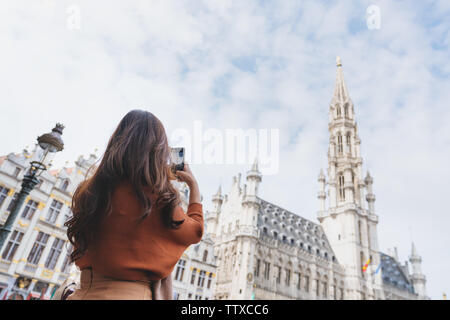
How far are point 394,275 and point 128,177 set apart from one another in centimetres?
7522

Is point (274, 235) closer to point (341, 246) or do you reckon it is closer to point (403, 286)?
point (341, 246)

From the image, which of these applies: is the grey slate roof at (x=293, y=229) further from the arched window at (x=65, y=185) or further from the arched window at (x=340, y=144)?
the arched window at (x=65, y=185)

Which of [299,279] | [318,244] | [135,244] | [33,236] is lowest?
[135,244]

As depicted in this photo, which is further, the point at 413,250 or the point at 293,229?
the point at 413,250

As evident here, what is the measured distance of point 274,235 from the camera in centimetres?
4372

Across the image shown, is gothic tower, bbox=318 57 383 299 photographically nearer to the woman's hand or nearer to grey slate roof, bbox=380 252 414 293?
grey slate roof, bbox=380 252 414 293

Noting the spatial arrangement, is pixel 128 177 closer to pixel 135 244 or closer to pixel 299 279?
pixel 135 244

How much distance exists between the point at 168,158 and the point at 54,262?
22.5 m

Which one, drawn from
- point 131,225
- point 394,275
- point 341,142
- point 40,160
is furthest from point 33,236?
point 394,275

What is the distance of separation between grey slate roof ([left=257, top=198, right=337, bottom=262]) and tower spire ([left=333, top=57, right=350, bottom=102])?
111ft

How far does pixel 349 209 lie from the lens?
2088 inches

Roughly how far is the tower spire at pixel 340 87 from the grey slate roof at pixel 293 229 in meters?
33.8

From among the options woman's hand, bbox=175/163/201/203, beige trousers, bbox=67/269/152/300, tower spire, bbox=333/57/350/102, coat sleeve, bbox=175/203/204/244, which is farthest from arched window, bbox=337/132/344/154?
beige trousers, bbox=67/269/152/300

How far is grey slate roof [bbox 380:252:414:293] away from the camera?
2313 inches
